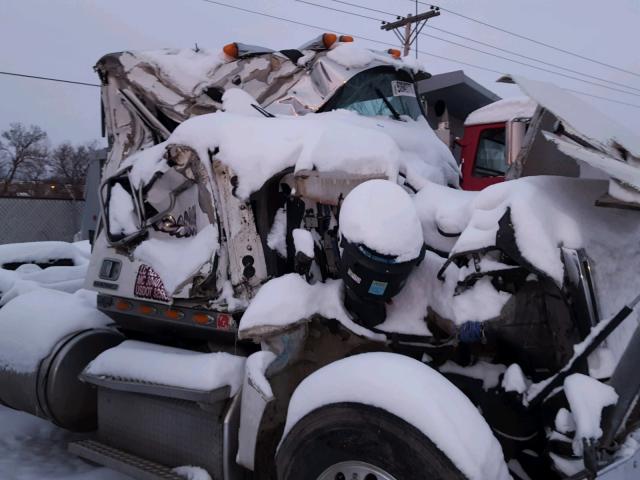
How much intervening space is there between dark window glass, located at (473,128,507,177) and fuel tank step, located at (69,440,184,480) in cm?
516

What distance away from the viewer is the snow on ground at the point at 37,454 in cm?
384

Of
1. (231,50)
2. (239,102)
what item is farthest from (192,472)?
(231,50)

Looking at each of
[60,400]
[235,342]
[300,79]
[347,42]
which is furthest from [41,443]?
[347,42]

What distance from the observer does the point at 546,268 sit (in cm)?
228

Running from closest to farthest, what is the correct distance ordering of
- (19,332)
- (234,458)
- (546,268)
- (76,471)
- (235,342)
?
(546,268)
(234,458)
(235,342)
(76,471)
(19,332)

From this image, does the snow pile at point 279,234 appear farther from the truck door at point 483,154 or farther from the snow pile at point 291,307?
the truck door at point 483,154

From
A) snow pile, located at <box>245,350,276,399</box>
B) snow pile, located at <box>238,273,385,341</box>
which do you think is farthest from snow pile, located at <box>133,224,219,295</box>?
snow pile, located at <box>245,350,276,399</box>

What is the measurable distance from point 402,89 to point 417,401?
9.02ft

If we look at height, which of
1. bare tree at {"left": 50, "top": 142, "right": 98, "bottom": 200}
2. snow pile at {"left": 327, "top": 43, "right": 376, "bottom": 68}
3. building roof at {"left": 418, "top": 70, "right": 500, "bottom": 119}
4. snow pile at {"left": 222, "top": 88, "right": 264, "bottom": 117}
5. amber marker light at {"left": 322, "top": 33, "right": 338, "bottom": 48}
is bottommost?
bare tree at {"left": 50, "top": 142, "right": 98, "bottom": 200}

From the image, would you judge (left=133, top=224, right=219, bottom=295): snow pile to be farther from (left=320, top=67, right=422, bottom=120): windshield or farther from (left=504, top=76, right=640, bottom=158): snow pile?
(left=504, top=76, right=640, bottom=158): snow pile

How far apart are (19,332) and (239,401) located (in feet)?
7.09

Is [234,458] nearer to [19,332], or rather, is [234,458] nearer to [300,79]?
[19,332]

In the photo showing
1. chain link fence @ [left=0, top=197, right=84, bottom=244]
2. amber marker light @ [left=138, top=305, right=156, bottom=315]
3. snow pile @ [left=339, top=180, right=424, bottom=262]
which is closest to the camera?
snow pile @ [left=339, top=180, right=424, bottom=262]

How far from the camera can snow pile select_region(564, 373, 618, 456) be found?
2.03 m
